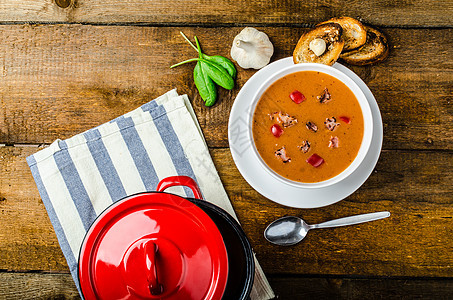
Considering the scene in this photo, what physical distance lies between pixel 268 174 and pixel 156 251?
0.58 meters

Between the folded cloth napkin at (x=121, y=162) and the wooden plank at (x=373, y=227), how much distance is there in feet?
0.26

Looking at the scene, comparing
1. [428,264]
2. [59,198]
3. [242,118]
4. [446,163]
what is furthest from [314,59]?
[59,198]

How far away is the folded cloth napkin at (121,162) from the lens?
61.3 inches

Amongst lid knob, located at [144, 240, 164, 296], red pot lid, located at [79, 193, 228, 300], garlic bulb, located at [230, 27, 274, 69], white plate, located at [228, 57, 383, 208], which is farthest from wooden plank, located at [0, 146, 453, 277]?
lid knob, located at [144, 240, 164, 296]

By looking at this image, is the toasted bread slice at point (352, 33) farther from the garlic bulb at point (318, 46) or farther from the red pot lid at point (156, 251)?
the red pot lid at point (156, 251)

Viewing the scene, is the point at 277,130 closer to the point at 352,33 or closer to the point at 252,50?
the point at 252,50

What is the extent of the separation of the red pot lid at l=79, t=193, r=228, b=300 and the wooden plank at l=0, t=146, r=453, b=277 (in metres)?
0.48

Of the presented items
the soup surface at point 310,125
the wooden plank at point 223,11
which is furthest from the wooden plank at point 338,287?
the wooden plank at point 223,11

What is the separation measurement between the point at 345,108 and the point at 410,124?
16.0 inches

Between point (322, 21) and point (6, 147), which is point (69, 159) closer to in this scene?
point (6, 147)

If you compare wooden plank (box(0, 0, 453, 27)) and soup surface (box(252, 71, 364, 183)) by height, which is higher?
wooden plank (box(0, 0, 453, 27))

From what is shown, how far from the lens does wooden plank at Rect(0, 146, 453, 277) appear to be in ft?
5.15

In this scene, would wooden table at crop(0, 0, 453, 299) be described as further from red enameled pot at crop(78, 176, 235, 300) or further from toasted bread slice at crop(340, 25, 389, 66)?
red enameled pot at crop(78, 176, 235, 300)

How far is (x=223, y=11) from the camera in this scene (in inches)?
62.8
